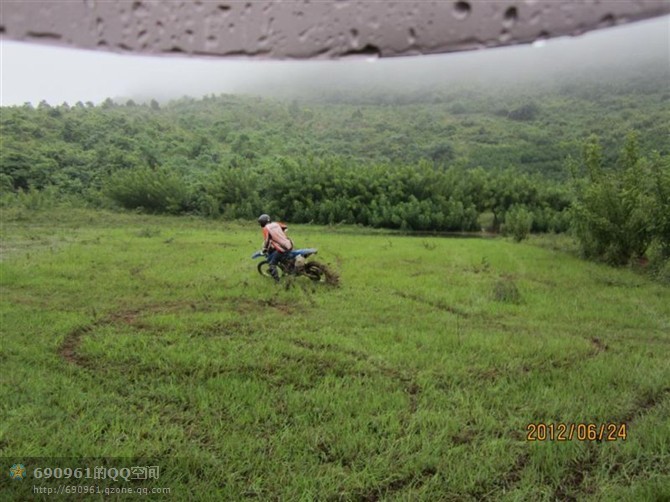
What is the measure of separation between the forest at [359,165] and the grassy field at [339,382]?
138 inches

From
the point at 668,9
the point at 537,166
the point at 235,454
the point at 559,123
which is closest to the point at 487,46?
the point at 668,9

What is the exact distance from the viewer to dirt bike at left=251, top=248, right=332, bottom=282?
466 centimetres

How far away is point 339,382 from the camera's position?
2670mm

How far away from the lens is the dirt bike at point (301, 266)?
4660 millimetres

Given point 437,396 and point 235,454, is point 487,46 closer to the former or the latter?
point 235,454

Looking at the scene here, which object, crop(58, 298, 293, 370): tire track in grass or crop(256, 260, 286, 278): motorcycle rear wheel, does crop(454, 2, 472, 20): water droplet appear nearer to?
crop(58, 298, 293, 370): tire track in grass

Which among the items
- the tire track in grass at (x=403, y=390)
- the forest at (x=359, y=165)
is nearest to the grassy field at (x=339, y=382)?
the tire track in grass at (x=403, y=390)

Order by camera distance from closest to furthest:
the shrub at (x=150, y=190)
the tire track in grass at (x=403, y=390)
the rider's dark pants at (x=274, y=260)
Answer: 1. the tire track in grass at (x=403, y=390)
2. the rider's dark pants at (x=274, y=260)
3. the shrub at (x=150, y=190)

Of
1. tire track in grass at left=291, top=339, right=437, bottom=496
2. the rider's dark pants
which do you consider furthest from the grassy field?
the rider's dark pants

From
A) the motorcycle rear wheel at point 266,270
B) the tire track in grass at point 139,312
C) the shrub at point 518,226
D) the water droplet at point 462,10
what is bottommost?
the shrub at point 518,226

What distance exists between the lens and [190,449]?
2023mm

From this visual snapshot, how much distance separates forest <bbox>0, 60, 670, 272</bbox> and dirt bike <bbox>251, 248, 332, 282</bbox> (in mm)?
3838

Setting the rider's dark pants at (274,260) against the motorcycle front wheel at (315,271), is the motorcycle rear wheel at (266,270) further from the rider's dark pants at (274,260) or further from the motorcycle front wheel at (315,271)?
the motorcycle front wheel at (315,271)

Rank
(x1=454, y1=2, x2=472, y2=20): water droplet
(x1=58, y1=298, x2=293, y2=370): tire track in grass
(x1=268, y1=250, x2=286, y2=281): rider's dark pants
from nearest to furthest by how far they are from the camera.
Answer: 1. (x1=454, y1=2, x2=472, y2=20): water droplet
2. (x1=58, y1=298, x2=293, y2=370): tire track in grass
3. (x1=268, y1=250, x2=286, y2=281): rider's dark pants
